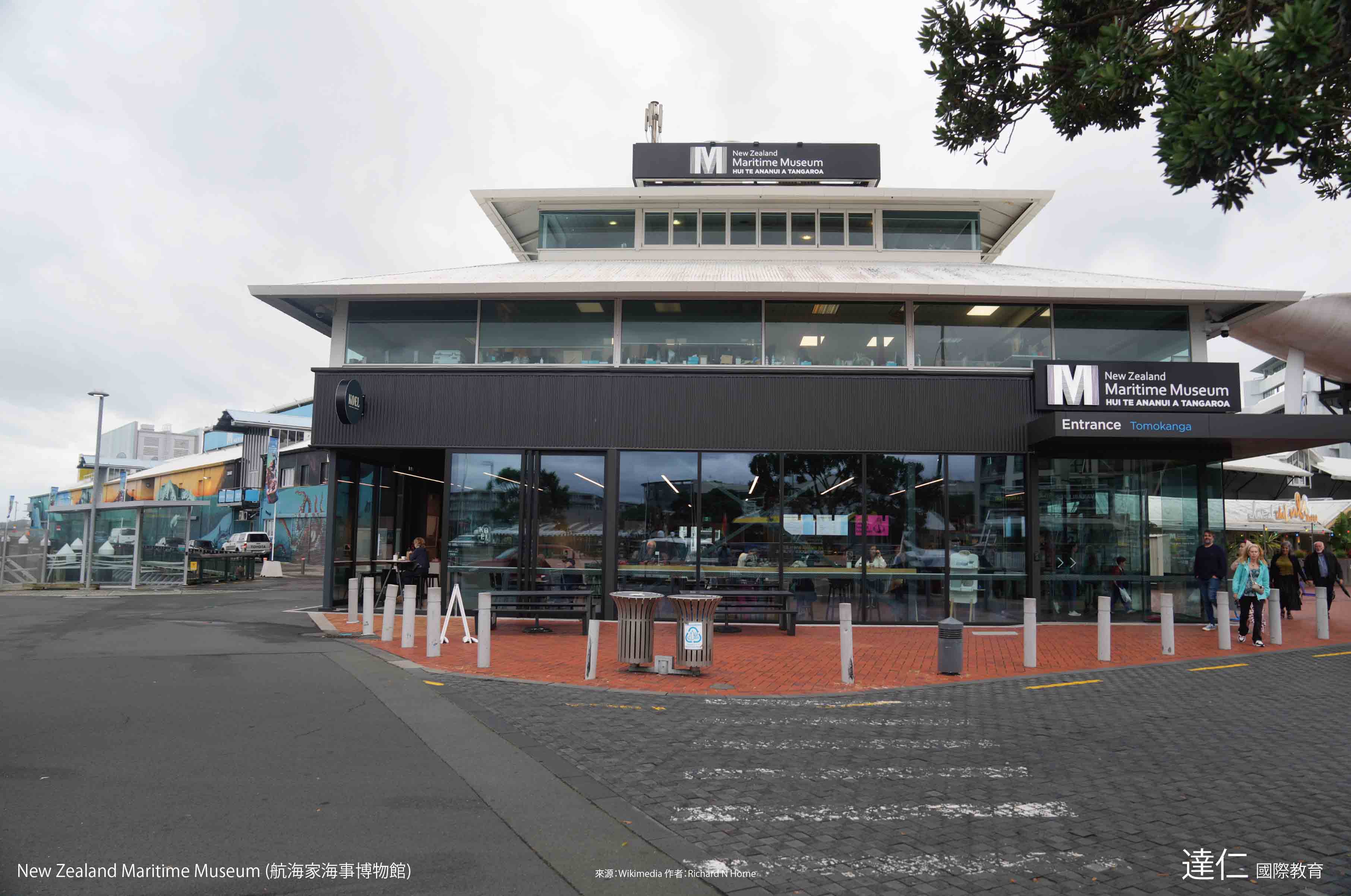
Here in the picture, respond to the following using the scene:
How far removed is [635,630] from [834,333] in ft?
28.9

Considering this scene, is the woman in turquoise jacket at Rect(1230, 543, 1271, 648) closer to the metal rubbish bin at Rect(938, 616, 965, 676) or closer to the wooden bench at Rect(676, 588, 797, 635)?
the metal rubbish bin at Rect(938, 616, 965, 676)

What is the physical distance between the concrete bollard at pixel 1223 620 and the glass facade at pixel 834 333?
6.88 m

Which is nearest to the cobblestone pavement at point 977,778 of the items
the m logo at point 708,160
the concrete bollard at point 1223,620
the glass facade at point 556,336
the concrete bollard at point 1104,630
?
the concrete bollard at point 1104,630

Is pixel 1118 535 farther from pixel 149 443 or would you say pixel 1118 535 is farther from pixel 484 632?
pixel 149 443

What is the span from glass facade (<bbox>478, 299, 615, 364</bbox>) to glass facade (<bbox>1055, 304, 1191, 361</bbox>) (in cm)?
928

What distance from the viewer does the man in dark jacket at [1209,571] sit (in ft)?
50.4

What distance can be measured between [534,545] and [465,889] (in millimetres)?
12898

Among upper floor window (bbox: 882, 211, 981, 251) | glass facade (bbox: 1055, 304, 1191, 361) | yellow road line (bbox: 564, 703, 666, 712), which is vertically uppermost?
upper floor window (bbox: 882, 211, 981, 251)

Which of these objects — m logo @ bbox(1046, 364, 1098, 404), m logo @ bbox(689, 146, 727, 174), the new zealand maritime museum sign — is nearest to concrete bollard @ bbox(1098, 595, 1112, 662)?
the new zealand maritime museum sign

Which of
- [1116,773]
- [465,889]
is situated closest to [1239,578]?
[1116,773]

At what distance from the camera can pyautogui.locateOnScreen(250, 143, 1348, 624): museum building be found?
16.5m

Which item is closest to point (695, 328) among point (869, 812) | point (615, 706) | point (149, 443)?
point (615, 706)

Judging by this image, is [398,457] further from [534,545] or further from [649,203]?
[649,203]

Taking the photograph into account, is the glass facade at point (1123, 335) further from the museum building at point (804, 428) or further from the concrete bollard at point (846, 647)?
the concrete bollard at point (846, 647)
